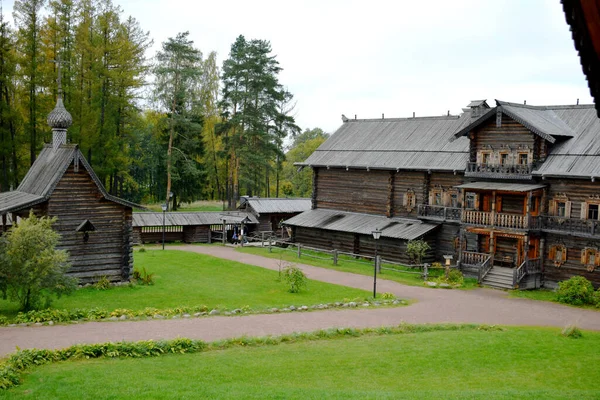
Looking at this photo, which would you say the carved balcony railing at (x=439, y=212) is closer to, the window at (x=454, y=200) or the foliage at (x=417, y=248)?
the window at (x=454, y=200)

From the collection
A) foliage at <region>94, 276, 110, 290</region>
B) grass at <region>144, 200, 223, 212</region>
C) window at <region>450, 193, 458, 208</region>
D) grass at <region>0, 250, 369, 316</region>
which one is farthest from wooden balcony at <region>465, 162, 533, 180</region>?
grass at <region>144, 200, 223, 212</region>

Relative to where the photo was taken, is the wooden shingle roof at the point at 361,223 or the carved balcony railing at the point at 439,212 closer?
the carved balcony railing at the point at 439,212

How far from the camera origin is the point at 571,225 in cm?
3027

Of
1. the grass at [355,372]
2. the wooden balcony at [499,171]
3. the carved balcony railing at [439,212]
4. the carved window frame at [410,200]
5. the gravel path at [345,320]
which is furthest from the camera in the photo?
the carved window frame at [410,200]

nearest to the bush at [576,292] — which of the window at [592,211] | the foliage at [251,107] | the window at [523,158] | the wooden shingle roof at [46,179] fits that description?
the window at [592,211]

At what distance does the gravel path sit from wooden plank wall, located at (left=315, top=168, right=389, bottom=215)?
9.00 meters

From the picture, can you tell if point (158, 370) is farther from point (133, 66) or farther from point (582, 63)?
point (133, 66)

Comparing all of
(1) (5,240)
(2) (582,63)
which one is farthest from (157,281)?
(2) (582,63)

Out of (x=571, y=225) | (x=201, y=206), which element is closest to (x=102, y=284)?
(x=571, y=225)

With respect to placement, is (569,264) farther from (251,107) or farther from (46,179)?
(251,107)

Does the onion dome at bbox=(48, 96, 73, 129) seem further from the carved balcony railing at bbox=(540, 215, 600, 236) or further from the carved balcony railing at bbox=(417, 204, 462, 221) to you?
the carved balcony railing at bbox=(540, 215, 600, 236)

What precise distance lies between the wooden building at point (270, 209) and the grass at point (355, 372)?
30.7 m

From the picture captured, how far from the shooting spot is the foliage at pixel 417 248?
1399 inches

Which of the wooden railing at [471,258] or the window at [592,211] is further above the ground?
the window at [592,211]
